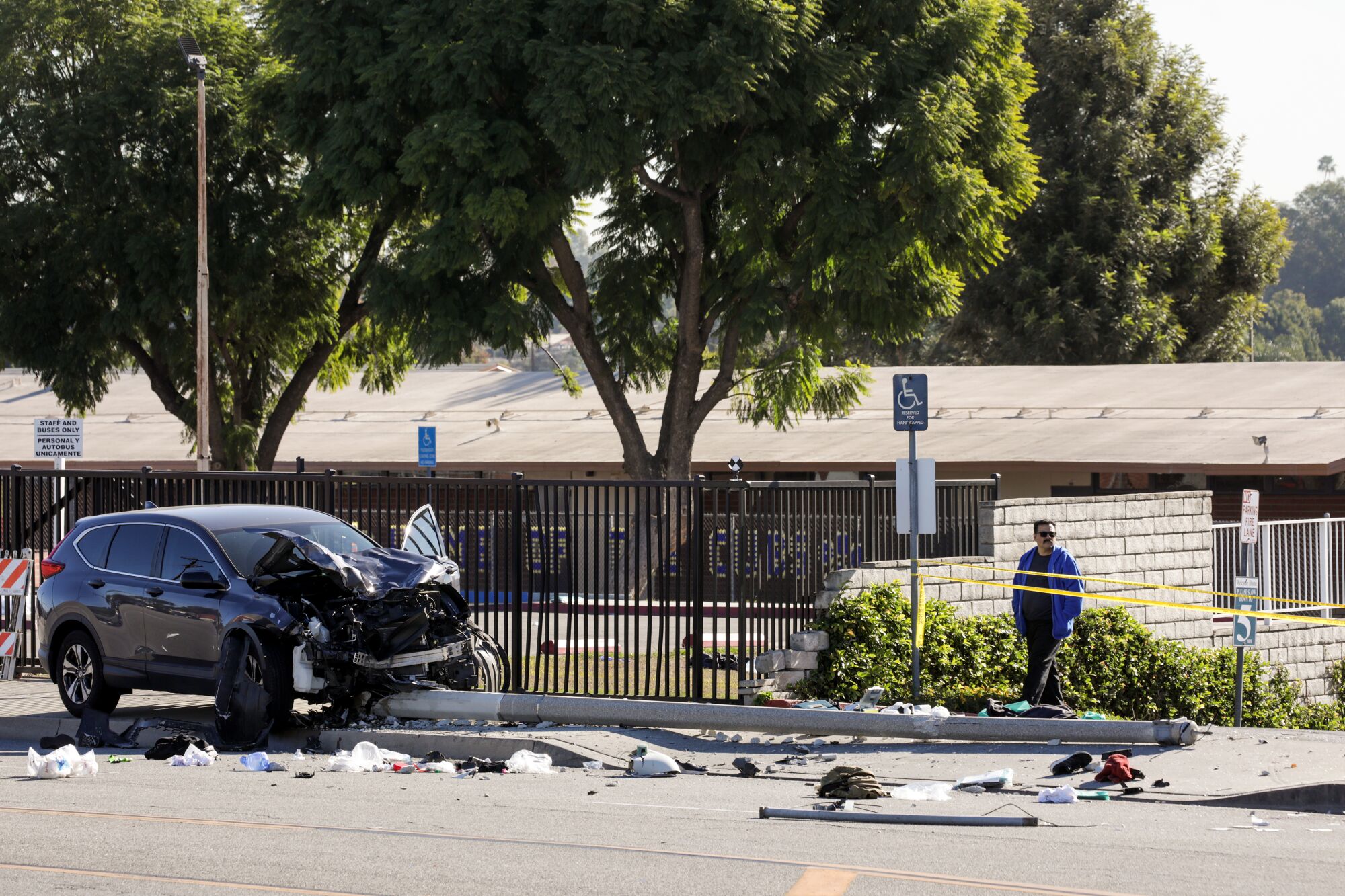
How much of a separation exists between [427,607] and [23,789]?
350cm

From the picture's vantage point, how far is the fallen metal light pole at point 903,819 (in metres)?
9.04

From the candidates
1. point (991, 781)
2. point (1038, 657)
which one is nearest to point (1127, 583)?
point (1038, 657)

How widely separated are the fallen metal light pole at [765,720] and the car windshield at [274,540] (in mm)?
1529

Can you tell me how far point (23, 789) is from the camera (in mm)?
10352

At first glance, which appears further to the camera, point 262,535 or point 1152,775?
Result: point 262,535

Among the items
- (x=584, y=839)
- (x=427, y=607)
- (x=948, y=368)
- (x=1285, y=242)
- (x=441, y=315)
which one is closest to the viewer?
(x=584, y=839)

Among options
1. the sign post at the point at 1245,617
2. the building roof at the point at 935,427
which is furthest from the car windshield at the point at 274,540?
the building roof at the point at 935,427

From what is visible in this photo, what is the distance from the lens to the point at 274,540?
13.0m

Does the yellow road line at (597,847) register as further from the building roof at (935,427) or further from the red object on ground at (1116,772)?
the building roof at (935,427)

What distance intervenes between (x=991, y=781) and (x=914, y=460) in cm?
368

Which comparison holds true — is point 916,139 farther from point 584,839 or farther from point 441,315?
point 584,839

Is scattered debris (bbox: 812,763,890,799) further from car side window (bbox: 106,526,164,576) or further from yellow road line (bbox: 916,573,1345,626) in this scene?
car side window (bbox: 106,526,164,576)

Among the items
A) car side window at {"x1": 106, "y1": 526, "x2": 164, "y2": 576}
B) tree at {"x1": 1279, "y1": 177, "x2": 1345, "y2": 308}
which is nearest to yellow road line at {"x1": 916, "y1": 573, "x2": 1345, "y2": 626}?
car side window at {"x1": 106, "y1": 526, "x2": 164, "y2": 576}

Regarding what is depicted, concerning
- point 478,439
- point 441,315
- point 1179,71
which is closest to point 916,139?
point 441,315
